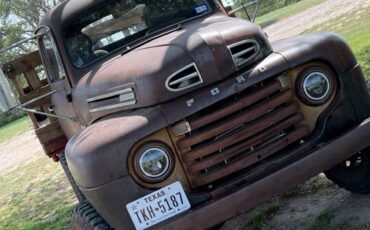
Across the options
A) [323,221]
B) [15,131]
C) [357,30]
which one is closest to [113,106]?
[323,221]

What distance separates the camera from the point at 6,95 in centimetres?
443

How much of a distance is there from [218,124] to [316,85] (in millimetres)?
806

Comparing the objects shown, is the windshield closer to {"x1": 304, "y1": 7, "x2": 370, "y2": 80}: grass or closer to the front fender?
the front fender

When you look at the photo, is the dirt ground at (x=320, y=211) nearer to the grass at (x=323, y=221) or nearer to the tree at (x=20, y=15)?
the grass at (x=323, y=221)

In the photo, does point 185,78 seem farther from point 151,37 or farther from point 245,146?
point 151,37

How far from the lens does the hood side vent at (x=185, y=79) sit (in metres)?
3.81

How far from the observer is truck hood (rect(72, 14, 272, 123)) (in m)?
3.82

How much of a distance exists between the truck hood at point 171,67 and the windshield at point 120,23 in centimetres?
50

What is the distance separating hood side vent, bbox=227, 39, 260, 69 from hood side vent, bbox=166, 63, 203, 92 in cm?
30

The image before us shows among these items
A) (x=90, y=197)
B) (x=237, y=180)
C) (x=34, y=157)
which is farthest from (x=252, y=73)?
(x=34, y=157)

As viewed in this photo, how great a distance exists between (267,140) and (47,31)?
2.53m

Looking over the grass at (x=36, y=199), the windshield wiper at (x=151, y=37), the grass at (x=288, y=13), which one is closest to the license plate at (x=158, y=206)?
the windshield wiper at (x=151, y=37)

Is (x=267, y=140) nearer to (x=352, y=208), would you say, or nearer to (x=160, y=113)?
(x=160, y=113)

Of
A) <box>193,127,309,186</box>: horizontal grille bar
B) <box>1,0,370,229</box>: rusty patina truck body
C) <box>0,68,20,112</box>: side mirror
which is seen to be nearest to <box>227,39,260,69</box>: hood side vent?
<box>1,0,370,229</box>: rusty patina truck body
